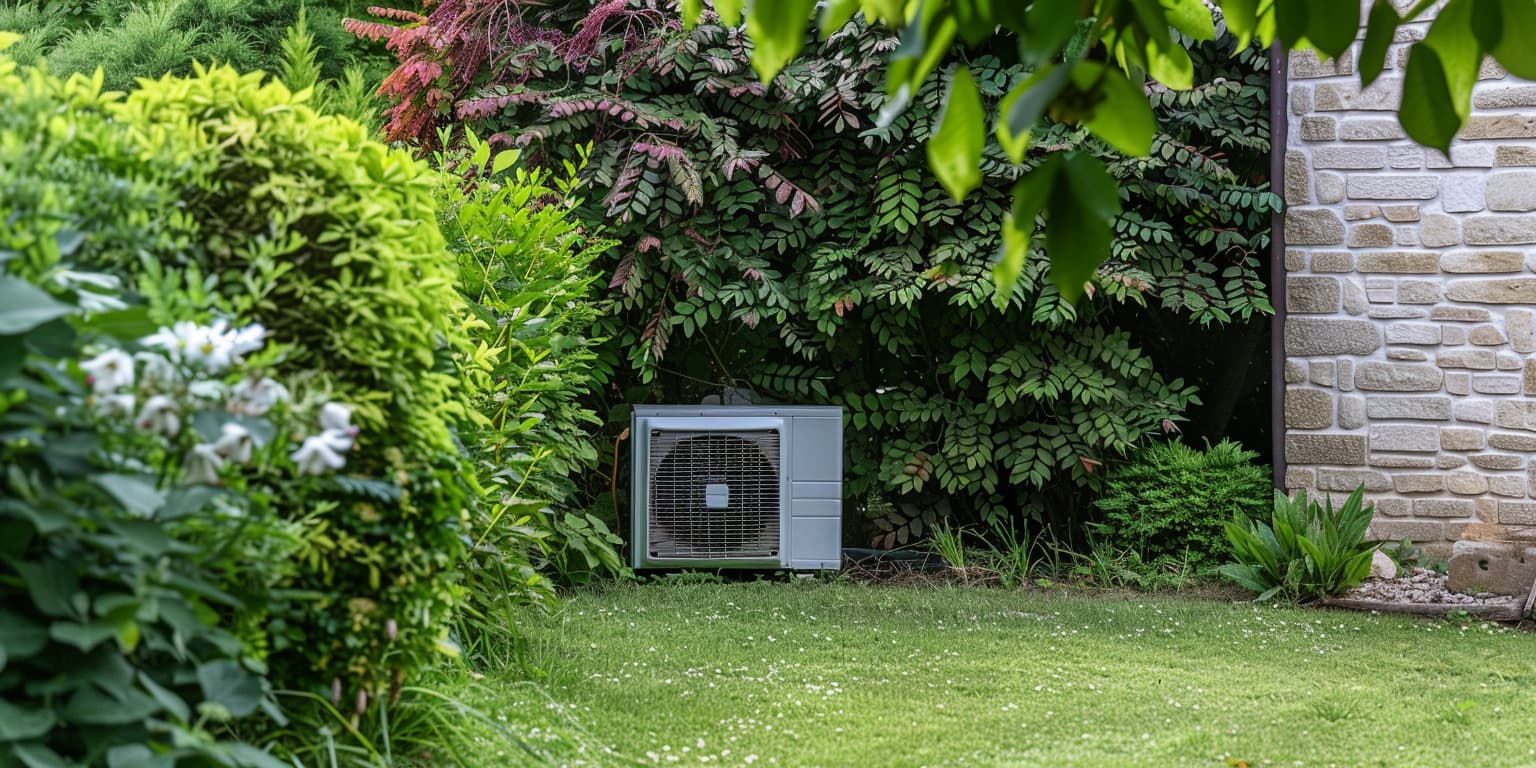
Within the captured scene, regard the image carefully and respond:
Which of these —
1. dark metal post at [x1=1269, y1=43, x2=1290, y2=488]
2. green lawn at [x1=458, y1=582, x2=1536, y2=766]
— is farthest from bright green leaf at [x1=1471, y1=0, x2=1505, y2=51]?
dark metal post at [x1=1269, y1=43, x2=1290, y2=488]

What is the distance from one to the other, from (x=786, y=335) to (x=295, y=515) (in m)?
3.08

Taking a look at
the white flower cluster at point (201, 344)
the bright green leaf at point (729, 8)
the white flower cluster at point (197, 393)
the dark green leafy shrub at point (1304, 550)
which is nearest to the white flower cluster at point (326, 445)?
the white flower cluster at point (197, 393)

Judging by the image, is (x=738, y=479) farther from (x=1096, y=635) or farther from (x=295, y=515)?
(x=295, y=515)

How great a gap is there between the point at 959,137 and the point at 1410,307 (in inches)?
165

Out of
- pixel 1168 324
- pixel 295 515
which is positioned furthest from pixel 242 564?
pixel 1168 324

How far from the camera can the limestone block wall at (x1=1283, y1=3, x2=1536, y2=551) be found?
4113 mm

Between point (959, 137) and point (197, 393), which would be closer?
point (959, 137)

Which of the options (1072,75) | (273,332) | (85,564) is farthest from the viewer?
(273,332)

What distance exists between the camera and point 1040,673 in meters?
2.96

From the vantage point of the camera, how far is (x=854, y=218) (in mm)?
4500

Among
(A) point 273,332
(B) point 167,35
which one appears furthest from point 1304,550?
(B) point 167,35

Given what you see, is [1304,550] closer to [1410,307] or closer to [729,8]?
[1410,307]

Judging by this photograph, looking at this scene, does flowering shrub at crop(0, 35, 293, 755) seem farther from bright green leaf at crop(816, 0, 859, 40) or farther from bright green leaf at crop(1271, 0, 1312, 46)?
bright green leaf at crop(1271, 0, 1312, 46)

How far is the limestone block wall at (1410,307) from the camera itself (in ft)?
13.5
